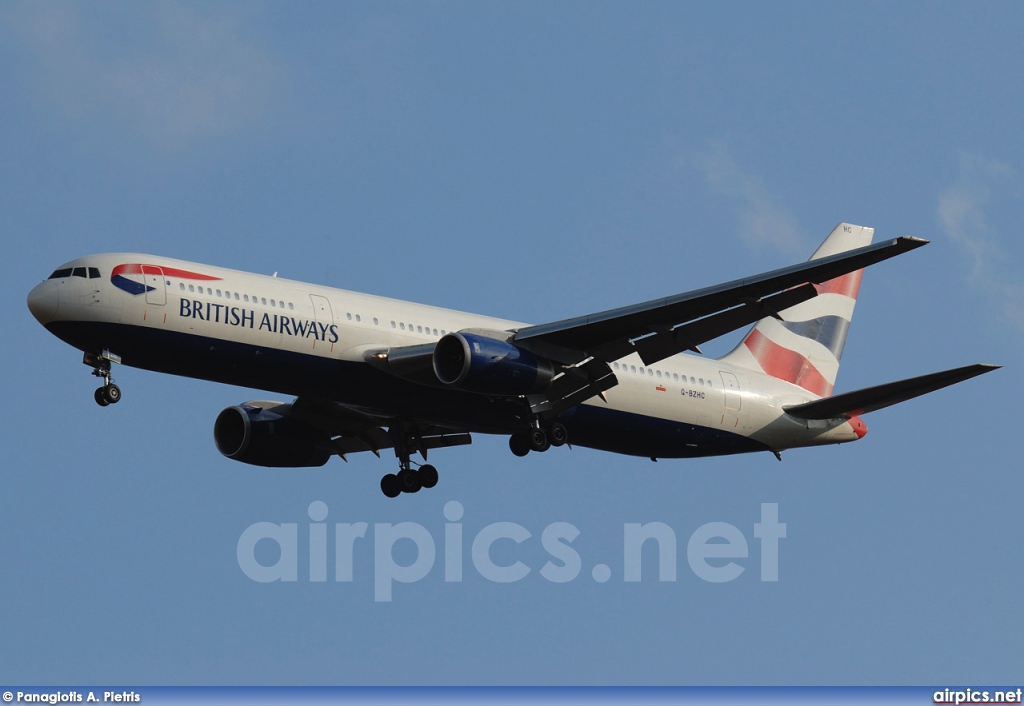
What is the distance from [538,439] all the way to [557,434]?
724mm

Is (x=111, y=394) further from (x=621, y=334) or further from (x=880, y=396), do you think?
(x=880, y=396)

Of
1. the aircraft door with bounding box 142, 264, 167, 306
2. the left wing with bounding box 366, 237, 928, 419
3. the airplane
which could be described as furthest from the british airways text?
the left wing with bounding box 366, 237, 928, 419

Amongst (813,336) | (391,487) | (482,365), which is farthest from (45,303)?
(813,336)

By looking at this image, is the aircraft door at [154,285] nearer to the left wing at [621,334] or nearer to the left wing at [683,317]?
the left wing at [621,334]

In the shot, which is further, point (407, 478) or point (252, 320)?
Answer: point (407, 478)

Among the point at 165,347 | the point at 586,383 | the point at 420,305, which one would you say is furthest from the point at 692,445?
the point at 165,347

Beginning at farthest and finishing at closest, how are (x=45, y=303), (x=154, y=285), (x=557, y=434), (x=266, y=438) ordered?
(x=266, y=438) → (x=557, y=434) → (x=154, y=285) → (x=45, y=303)

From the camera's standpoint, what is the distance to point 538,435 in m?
41.5

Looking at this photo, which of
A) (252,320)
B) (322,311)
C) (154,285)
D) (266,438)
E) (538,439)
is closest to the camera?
(154,285)

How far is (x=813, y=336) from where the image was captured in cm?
5069

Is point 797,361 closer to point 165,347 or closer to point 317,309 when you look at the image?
point 317,309

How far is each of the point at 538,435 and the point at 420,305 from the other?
15.3 ft

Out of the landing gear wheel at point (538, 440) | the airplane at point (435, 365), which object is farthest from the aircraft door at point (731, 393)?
the landing gear wheel at point (538, 440)

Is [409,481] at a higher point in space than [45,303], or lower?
lower
